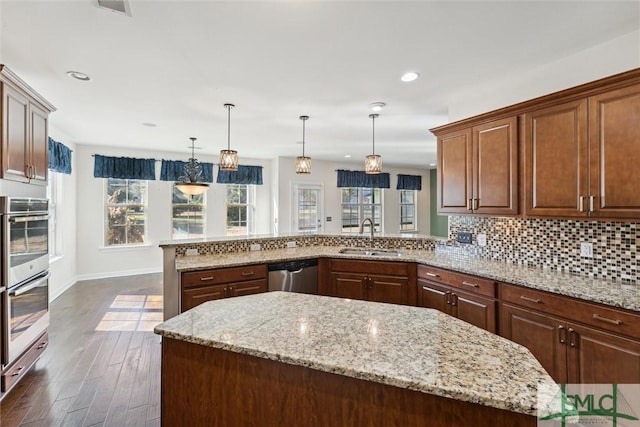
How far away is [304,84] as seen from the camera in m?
2.99

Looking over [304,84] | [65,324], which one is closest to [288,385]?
[304,84]

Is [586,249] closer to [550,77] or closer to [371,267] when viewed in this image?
[550,77]

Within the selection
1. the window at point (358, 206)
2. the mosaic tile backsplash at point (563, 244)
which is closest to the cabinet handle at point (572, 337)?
the mosaic tile backsplash at point (563, 244)

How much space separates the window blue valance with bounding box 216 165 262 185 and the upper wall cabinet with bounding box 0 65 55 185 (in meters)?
4.18

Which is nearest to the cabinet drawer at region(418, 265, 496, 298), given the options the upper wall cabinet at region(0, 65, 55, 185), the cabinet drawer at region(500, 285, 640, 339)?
the cabinet drawer at region(500, 285, 640, 339)

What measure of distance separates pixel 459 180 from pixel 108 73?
3333 millimetres

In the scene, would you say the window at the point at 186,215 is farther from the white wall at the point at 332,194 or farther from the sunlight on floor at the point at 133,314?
the sunlight on floor at the point at 133,314

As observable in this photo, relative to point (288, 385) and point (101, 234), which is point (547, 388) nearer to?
point (288, 385)

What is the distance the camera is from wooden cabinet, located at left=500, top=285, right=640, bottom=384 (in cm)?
174

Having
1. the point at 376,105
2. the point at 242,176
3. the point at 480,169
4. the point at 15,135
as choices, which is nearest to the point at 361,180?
the point at 242,176

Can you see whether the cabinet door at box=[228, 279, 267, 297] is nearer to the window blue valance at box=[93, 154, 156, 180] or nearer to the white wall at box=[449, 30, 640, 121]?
the white wall at box=[449, 30, 640, 121]

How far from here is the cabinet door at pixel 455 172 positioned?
Answer: 9.77 ft

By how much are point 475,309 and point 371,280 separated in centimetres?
103

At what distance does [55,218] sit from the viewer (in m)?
4.98
